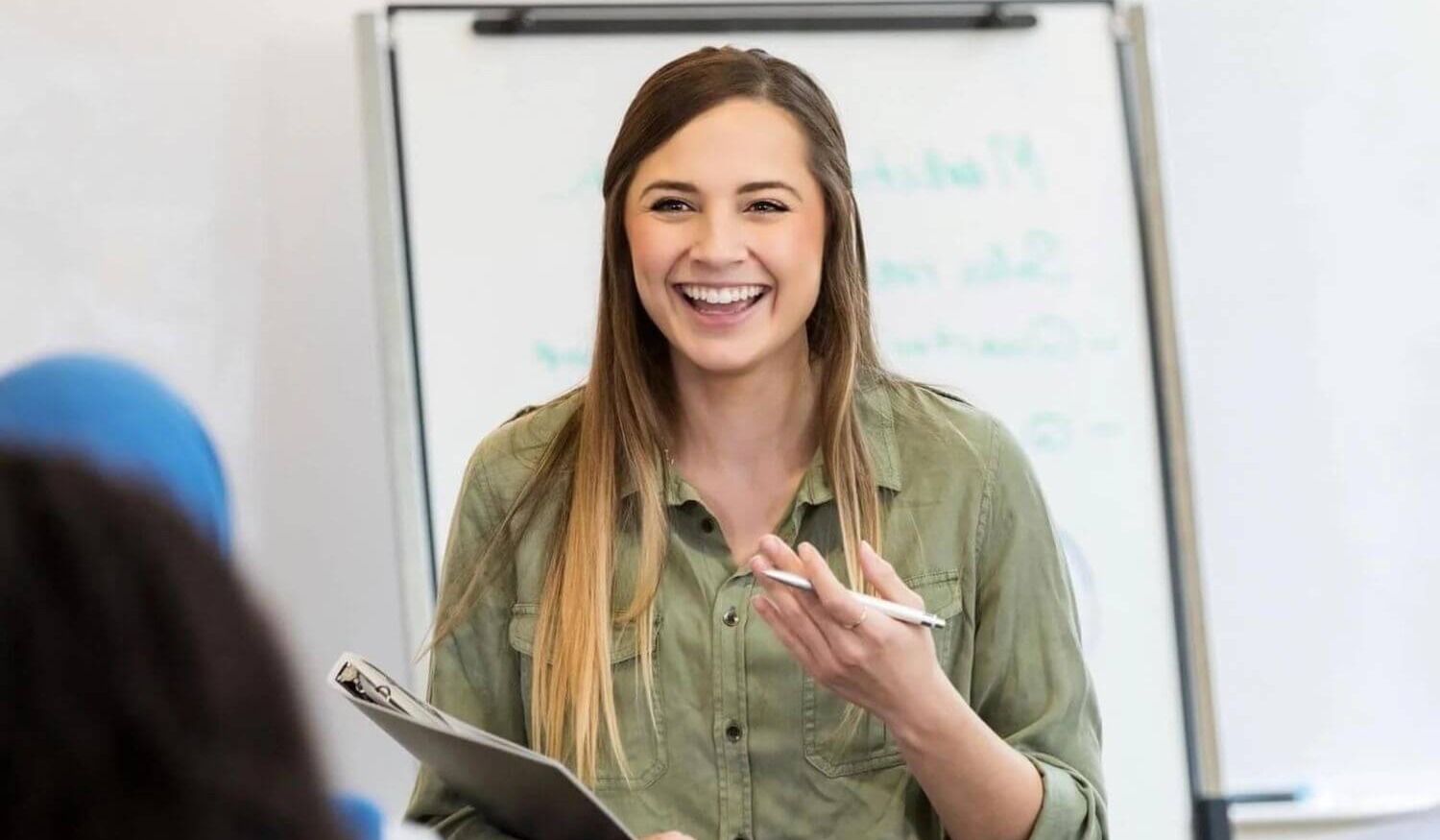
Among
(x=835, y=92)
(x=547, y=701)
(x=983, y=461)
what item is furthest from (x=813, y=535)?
(x=835, y=92)

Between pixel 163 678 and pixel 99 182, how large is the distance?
1.66 m

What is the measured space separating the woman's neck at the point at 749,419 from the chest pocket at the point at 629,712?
0.15 m

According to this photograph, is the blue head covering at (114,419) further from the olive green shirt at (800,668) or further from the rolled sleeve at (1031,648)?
the rolled sleeve at (1031,648)

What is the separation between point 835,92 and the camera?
6.70 feet

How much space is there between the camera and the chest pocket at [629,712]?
4.25ft

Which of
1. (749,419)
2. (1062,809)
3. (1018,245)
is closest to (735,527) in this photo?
(749,419)

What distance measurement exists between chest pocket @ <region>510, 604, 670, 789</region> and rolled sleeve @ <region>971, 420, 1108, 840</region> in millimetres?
250

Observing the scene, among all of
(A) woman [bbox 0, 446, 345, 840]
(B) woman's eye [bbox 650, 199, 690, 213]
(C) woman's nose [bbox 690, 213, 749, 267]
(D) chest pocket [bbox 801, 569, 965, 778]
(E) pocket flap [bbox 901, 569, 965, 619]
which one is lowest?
(D) chest pocket [bbox 801, 569, 965, 778]

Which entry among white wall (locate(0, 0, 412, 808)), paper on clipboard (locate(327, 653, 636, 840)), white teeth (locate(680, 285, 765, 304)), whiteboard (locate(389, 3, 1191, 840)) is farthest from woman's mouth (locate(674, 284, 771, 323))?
white wall (locate(0, 0, 412, 808))

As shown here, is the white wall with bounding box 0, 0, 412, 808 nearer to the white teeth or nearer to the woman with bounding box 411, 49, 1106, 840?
the woman with bounding box 411, 49, 1106, 840

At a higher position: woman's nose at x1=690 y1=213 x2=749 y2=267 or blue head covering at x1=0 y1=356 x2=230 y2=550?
woman's nose at x1=690 y1=213 x2=749 y2=267

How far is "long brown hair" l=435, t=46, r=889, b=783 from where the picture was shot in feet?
4.29

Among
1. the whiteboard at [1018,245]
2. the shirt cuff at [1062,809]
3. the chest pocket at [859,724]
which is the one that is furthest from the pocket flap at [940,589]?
the whiteboard at [1018,245]

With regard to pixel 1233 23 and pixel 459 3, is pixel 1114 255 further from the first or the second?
pixel 459 3
